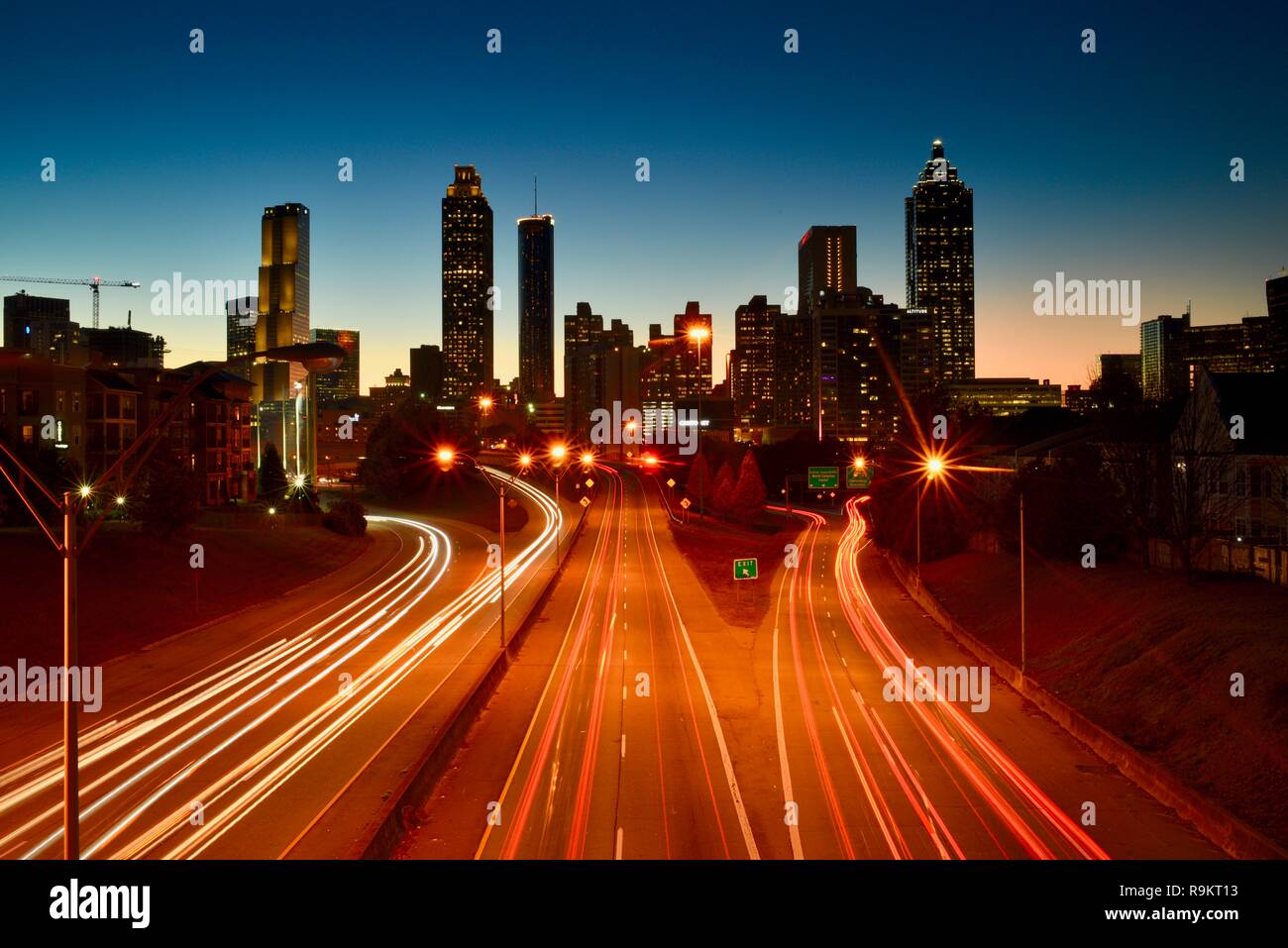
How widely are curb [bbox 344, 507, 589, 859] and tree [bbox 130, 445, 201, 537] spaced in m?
17.7

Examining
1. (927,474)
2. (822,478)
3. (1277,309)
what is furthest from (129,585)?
(1277,309)

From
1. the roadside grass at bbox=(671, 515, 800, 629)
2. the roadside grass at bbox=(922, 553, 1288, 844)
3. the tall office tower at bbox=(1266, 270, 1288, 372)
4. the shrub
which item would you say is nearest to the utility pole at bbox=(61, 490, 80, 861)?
the roadside grass at bbox=(922, 553, 1288, 844)

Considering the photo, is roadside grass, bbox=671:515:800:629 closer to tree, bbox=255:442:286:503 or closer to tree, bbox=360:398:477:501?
tree, bbox=360:398:477:501

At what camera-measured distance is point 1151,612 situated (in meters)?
24.8

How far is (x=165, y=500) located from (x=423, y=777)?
1013 inches

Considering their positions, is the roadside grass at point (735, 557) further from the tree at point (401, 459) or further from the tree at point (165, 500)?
the tree at point (401, 459)

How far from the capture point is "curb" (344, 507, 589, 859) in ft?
39.9

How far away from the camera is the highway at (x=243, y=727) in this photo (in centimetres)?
1345

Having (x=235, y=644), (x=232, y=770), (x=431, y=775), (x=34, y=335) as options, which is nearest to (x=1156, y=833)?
(x=431, y=775)

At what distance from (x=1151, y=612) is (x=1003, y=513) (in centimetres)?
1477

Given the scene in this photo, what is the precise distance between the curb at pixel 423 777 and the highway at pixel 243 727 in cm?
104

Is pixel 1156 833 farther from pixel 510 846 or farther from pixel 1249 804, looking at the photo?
pixel 510 846

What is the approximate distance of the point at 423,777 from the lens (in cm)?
1516

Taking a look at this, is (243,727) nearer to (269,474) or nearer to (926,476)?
(926,476)
